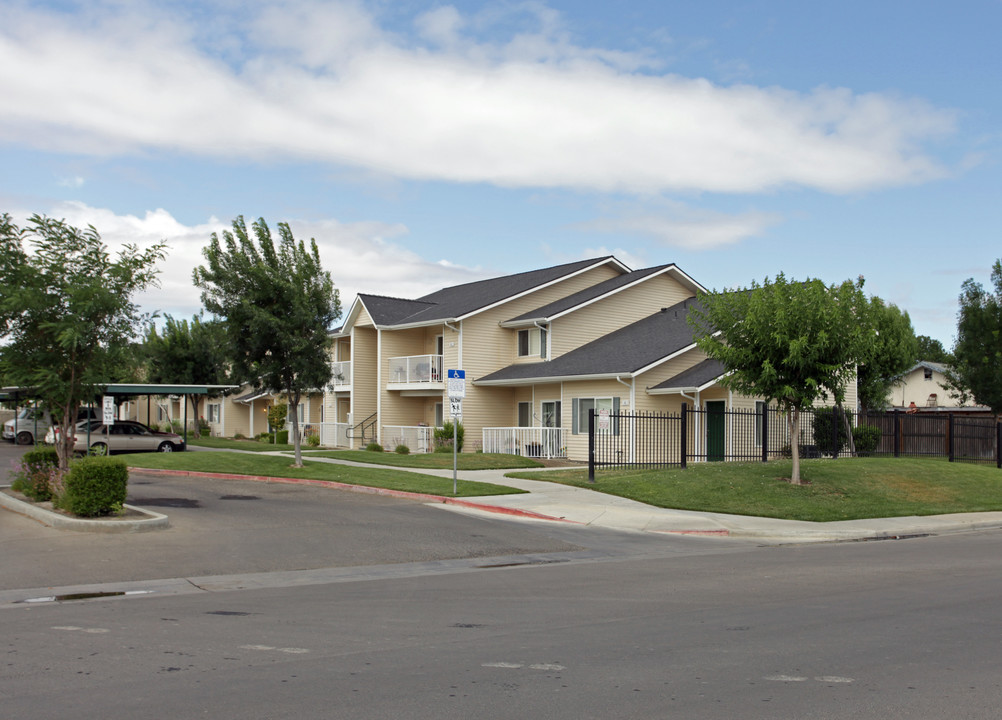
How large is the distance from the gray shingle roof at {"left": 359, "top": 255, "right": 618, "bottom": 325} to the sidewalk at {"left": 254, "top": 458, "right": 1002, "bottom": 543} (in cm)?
1733

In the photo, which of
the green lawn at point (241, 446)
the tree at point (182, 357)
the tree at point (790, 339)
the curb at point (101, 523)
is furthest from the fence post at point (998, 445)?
the tree at point (182, 357)

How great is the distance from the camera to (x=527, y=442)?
113 feet

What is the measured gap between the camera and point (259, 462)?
2788cm

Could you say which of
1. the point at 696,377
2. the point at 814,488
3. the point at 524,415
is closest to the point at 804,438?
the point at 696,377

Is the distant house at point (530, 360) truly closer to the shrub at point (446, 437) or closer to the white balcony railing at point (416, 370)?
the white balcony railing at point (416, 370)

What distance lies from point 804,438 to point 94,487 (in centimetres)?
2404

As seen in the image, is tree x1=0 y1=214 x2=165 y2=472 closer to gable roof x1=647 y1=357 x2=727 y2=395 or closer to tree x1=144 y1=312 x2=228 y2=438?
gable roof x1=647 y1=357 x2=727 y2=395

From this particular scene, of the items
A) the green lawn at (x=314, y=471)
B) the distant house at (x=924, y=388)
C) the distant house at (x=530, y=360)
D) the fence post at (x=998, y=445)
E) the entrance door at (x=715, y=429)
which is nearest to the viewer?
the green lawn at (x=314, y=471)

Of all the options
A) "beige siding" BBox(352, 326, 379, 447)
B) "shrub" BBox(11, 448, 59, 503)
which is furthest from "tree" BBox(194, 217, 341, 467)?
"beige siding" BBox(352, 326, 379, 447)

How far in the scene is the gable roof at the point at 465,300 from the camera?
1497 inches

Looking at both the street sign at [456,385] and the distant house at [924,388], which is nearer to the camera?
the street sign at [456,385]

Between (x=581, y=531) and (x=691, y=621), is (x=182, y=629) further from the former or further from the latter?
(x=581, y=531)

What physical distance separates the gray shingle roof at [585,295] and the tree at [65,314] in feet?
69.1

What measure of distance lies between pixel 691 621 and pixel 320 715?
434cm
